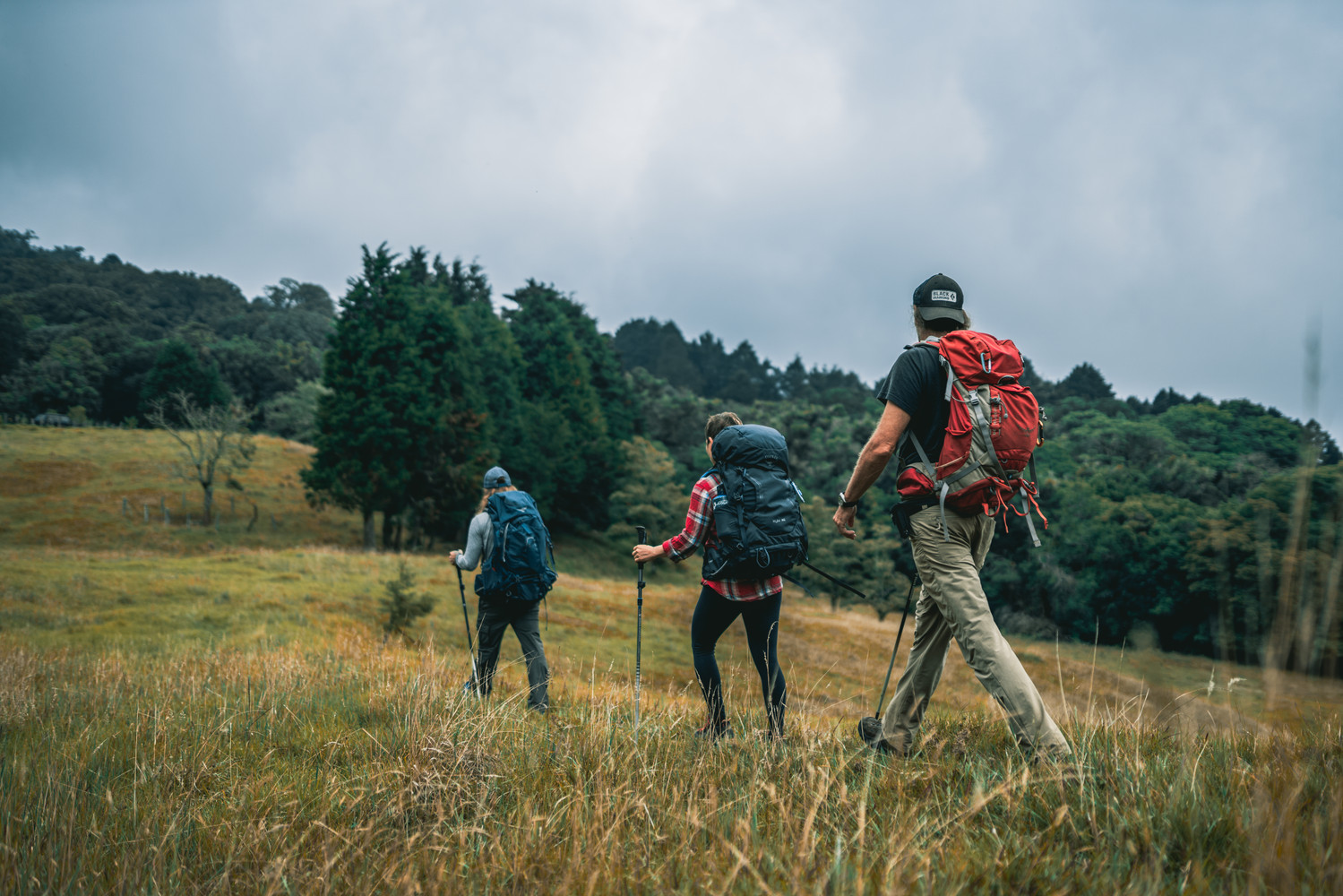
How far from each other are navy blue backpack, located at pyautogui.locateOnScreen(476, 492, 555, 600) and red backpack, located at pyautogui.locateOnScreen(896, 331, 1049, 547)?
365 centimetres

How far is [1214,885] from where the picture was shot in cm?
190

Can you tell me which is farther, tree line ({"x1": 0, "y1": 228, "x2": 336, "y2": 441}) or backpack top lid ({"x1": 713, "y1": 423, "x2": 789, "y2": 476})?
tree line ({"x1": 0, "y1": 228, "x2": 336, "y2": 441})

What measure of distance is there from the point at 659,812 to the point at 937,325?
2531mm

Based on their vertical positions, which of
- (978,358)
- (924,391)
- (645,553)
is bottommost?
(645,553)

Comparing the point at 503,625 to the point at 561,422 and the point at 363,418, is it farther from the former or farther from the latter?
the point at 561,422

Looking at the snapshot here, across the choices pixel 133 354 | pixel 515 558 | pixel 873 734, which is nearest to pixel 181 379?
pixel 133 354

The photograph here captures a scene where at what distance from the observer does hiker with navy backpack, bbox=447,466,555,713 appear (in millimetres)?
6000

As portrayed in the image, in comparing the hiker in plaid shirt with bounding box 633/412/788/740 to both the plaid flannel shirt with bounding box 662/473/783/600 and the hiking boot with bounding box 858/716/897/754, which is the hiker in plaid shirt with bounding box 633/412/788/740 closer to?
the plaid flannel shirt with bounding box 662/473/783/600

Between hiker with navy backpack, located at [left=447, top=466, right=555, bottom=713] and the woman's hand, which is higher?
the woman's hand

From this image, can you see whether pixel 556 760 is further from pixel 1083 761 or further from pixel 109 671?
pixel 109 671

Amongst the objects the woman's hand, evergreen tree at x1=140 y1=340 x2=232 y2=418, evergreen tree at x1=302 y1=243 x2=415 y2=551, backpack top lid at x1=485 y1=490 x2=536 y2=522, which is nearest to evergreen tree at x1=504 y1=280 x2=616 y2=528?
evergreen tree at x1=302 y1=243 x2=415 y2=551

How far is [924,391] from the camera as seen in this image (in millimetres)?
3314

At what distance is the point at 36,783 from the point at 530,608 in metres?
3.43

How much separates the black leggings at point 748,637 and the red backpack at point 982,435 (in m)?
1.23
